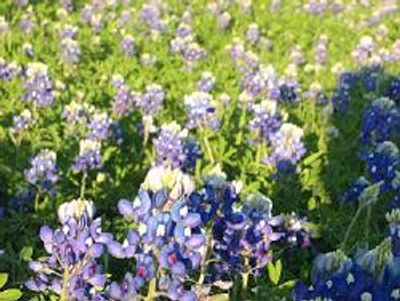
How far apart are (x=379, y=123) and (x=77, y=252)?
12.6 ft

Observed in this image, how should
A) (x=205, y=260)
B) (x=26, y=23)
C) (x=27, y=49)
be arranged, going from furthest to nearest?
(x=26, y=23)
(x=27, y=49)
(x=205, y=260)

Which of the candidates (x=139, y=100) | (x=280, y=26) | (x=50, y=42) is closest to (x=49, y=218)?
(x=139, y=100)

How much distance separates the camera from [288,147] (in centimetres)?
568

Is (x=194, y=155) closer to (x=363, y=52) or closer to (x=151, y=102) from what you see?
(x=151, y=102)

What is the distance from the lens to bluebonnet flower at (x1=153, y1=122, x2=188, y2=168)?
517cm

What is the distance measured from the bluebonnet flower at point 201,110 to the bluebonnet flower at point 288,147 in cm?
66

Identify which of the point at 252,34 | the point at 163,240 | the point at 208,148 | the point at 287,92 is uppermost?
the point at 163,240

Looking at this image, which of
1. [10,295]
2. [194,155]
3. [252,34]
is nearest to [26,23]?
[252,34]

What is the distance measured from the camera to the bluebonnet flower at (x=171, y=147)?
5.17 m

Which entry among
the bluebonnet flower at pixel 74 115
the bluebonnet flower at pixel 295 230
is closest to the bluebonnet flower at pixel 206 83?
the bluebonnet flower at pixel 74 115

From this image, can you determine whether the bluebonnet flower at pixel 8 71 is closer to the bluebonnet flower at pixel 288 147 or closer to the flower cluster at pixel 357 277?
the bluebonnet flower at pixel 288 147

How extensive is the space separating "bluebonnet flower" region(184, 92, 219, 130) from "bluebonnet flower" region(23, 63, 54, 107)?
1.02 m

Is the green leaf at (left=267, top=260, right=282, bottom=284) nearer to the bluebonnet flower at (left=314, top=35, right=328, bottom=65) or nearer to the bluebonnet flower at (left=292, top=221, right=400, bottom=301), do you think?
the bluebonnet flower at (left=292, top=221, right=400, bottom=301)

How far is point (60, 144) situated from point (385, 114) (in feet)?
7.85
